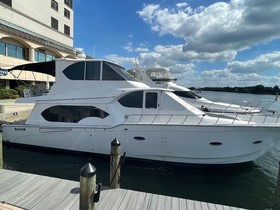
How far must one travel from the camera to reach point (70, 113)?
26.5ft

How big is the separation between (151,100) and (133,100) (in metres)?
0.63

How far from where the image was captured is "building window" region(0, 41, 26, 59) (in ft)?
68.4

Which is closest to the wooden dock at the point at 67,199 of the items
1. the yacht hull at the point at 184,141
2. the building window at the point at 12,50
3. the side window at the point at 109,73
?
the yacht hull at the point at 184,141

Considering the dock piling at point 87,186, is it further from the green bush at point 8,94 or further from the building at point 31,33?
the green bush at point 8,94

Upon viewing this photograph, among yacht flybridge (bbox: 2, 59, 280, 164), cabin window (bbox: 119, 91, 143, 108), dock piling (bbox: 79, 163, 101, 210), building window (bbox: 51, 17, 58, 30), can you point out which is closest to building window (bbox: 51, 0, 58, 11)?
building window (bbox: 51, 17, 58, 30)

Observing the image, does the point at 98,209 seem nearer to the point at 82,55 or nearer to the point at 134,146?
the point at 134,146

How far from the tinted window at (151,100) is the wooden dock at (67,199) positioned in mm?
3487

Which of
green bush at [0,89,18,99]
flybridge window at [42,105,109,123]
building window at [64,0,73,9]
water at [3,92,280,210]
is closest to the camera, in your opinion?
water at [3,92,280,210]

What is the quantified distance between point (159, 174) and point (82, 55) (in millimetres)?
6358

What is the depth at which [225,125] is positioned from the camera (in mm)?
6527

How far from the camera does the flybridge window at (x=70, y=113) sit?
7.82 meters

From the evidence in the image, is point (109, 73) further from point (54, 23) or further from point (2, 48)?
point (54, 23)

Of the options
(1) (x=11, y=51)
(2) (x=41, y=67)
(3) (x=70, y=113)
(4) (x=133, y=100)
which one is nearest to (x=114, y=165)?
(4) (x=133, y=100)

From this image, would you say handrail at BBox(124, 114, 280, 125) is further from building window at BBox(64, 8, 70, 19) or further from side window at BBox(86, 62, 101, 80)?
building window at BBox(64, 8, 70, 19)
